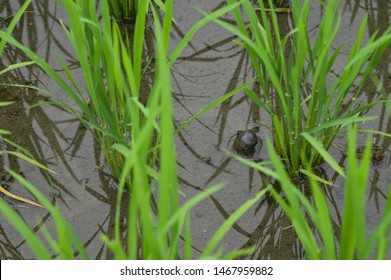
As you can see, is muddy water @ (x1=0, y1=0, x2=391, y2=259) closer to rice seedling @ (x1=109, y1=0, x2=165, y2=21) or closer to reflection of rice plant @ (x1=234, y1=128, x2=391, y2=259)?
rice seedling @ (x1=109, y1=0, x2=165, y2=21)

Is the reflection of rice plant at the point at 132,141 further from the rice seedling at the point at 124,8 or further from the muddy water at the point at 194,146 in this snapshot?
the rice seedling at the point at 124,8

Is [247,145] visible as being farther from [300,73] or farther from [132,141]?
[132,141]

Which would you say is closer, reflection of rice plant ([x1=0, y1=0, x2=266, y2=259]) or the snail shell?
reflection of rice plant ([x1=0, y1=0, x2=266, y2=259])

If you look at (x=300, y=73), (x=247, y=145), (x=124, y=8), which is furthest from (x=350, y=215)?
(x=124, y=8)

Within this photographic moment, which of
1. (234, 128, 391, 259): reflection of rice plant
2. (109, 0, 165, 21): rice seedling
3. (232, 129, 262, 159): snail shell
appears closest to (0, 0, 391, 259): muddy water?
(232, 129, 262, 159): snail shell

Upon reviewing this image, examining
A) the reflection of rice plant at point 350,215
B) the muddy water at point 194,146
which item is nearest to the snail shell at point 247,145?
the muddy water at point 194,146

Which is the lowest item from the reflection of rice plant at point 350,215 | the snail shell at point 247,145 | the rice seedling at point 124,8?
the snail shell at point 247,145

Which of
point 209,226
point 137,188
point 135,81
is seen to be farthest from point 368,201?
point 137,188

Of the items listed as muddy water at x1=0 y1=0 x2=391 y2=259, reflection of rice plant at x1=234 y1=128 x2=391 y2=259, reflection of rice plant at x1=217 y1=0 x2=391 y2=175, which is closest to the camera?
reflection of rice plant at x1=234 y1=128 x2=391 y2=259
